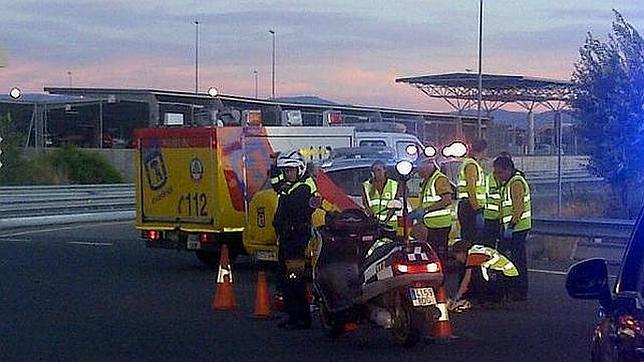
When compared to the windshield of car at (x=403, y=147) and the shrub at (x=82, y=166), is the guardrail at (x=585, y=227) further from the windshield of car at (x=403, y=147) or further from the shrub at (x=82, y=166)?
the shrub at (x=82, y=166)

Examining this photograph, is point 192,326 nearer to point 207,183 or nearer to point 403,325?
point 403,325

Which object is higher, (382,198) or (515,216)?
(382,198)

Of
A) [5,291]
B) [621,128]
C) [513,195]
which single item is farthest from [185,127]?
[621,128]

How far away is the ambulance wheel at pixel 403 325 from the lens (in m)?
10.7

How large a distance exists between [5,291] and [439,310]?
6.73 m

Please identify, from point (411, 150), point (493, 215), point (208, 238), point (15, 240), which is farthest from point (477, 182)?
point (15, 240)

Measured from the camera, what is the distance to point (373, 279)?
11.0 m

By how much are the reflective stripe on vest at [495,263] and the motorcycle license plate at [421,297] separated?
2.51 m

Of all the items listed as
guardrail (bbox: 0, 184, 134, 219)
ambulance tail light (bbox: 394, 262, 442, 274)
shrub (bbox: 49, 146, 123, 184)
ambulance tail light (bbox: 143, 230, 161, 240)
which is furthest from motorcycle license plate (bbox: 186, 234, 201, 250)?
shrub (bbox: 49, 146, 123, 184)

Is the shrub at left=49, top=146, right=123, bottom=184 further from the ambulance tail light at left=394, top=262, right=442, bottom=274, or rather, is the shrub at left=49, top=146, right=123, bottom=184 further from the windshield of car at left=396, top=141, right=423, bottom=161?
the ambulance tail light at left=394, top=262, right=442, bottom=274

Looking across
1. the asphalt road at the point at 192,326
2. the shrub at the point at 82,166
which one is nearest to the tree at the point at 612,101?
the asphalt road at the point at 192,326

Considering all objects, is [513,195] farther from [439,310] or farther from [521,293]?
[439,310]

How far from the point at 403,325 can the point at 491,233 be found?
11.2 ft

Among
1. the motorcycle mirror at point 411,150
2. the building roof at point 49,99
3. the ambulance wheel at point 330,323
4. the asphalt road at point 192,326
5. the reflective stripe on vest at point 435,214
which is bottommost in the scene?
the asphalt road at point 192,326
